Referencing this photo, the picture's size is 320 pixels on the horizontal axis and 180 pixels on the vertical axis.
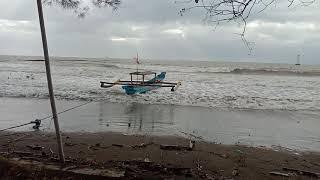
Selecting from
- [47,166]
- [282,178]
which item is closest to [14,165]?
[47,166]

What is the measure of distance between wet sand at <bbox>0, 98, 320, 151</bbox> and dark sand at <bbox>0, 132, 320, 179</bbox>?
871 mm

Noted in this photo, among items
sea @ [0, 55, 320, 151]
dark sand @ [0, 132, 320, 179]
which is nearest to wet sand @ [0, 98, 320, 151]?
sea @ [0, 55, 320, 151]

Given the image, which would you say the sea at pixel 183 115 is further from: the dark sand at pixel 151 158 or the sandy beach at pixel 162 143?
the dark sand at pixel 151 158

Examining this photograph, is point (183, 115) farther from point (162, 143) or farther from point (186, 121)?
point (162, 143)

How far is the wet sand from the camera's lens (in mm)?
10211

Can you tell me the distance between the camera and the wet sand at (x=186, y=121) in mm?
10211

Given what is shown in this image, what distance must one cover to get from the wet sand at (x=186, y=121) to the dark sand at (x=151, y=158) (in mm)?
871

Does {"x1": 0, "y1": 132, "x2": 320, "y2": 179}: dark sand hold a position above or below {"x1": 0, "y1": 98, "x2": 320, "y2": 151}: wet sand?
above

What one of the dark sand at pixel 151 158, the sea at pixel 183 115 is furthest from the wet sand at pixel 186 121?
the dark sand at pixel 151 158

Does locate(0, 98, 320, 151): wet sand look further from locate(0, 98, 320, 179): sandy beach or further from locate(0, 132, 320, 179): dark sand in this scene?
locate(0, 132, 320, 179): dark sand

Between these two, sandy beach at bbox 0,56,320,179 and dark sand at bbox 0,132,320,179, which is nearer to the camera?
dark sand at bbox 0,132,320,179

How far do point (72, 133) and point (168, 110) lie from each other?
588 centimetres

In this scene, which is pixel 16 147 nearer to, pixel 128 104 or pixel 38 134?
pixel 38 134

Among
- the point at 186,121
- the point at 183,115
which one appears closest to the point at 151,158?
the point at 186,121
